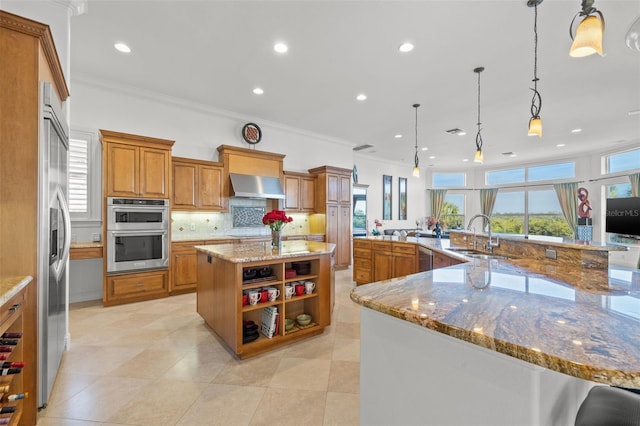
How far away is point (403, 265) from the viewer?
13.5 ft

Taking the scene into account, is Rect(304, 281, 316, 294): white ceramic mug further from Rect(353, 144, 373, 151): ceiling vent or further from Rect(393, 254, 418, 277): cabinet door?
Rect(353, 144, 373, 151): ceiling vent

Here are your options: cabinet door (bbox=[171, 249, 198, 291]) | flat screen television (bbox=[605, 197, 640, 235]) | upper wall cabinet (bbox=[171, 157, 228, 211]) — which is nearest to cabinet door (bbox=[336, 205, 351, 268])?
upper wall cabinet (bbox=[171, 157, 228, 211])

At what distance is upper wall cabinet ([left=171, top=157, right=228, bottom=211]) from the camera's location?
4.40 metres

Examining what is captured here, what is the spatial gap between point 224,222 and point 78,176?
2173mm

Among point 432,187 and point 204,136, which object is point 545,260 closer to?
point 204,136

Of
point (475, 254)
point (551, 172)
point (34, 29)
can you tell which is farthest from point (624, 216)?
point (34, 29)

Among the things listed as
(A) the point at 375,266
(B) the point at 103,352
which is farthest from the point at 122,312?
(A) the point at 375,266

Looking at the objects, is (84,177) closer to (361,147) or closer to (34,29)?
(34,29)

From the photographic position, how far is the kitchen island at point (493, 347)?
706 millimetres

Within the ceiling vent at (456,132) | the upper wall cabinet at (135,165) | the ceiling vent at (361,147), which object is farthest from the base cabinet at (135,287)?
the ceiling vent at (456,132)

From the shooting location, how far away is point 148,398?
190 centimetres

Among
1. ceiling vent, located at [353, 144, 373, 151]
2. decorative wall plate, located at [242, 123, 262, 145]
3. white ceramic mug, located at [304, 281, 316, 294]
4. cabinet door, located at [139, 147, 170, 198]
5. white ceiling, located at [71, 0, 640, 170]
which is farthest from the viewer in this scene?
ceiling vent, located at [353, 144, 373, 151]

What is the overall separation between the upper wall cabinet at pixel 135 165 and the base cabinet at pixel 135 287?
115 centimetres

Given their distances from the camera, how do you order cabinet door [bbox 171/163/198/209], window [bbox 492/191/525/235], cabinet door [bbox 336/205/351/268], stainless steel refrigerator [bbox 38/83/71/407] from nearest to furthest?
stainless steel refrigerator [bbox 38/83/71/407]
cabinet door [bbox 171/163/198/209]
cabinet door [bbox 336/205/351/268]
window [bbox 492/191/525/235]
